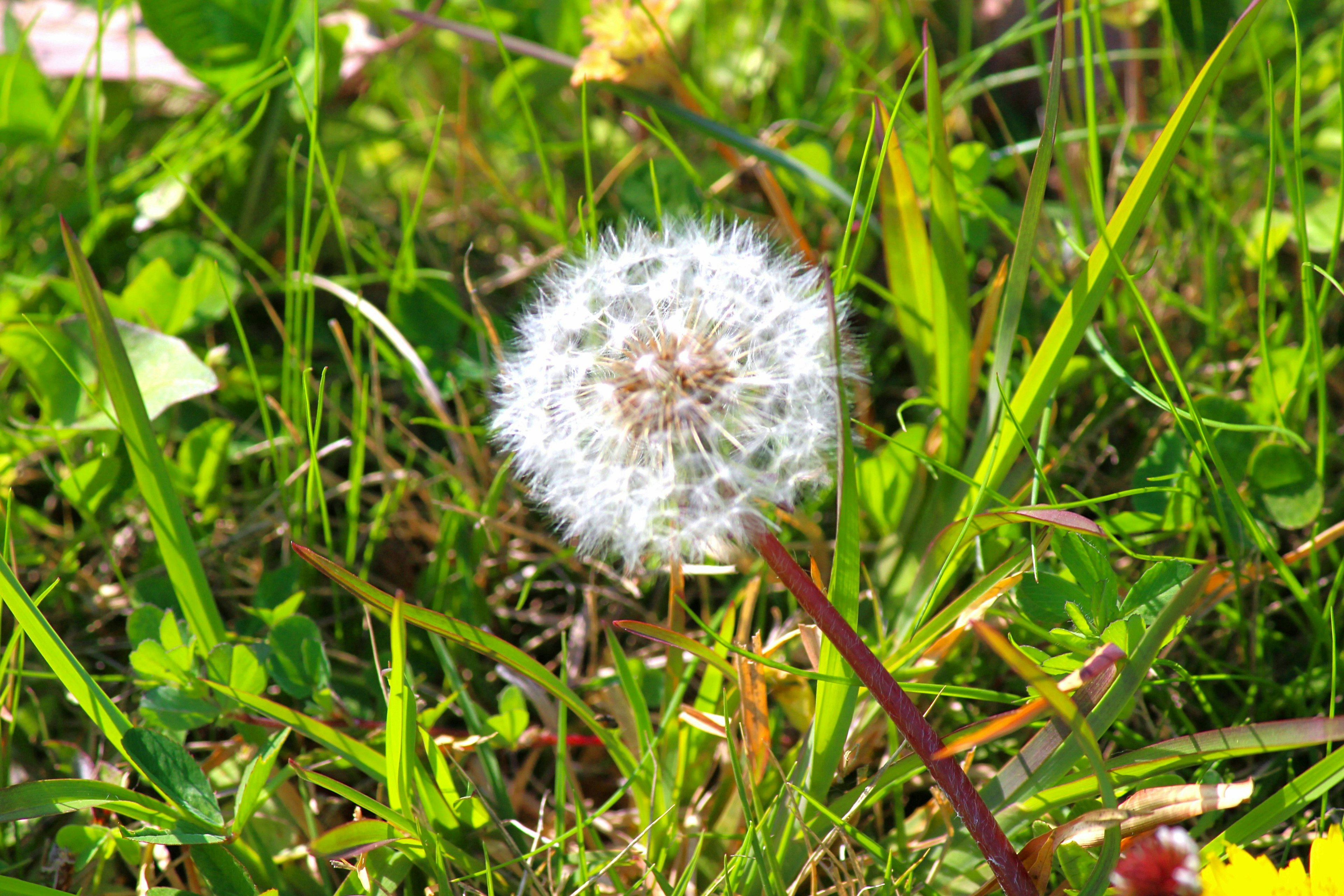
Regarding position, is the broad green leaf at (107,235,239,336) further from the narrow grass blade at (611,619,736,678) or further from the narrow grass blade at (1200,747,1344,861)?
the narrow grass blade at (1200,747,1344,861)

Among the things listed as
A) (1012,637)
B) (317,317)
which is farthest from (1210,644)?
(317,317)

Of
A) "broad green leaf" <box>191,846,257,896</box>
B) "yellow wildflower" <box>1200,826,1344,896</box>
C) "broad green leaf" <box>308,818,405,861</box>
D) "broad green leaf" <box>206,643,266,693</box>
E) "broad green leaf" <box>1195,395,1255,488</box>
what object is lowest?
"broad green leaf" <box>191,846,257,896</box>

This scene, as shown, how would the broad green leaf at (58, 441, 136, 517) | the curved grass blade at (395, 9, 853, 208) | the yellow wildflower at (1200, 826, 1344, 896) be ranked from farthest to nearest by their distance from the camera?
the curved grass blade at (395, 9, 853, 208) < the broad green leaf at (58, 441, 136, 517) < the yellow wildflower at (1200, 826, 1344, 896)

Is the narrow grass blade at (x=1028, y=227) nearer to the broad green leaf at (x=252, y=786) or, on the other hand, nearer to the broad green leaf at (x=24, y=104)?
the broad green leaf at (x=252, y=786)

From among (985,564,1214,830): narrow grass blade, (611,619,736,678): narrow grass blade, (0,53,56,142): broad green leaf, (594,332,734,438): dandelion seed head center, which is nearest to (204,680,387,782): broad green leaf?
(611,619,736,678): narrow grass blade

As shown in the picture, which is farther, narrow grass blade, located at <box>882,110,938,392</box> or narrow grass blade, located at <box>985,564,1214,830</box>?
narrow grass blade, located at <box>882,110,938,392</box>

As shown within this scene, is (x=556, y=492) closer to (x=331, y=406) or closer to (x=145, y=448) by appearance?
(x=145, y=448)

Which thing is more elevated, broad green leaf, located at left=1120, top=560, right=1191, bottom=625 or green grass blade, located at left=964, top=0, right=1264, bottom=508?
green grass blade, located at left=964, top=0, right=1264, bottom=508

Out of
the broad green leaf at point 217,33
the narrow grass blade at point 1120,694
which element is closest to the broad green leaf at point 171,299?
the broad green leaf at point 217,33
